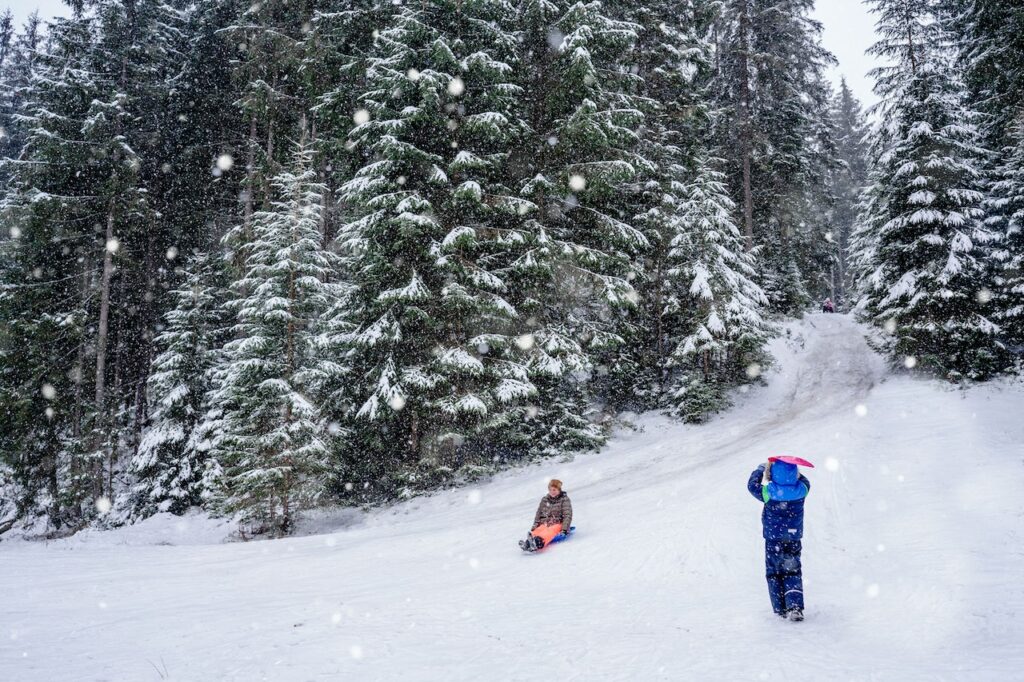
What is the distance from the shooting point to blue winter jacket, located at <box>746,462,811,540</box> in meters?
6.30

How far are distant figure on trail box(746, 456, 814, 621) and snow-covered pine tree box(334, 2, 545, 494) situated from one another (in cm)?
920

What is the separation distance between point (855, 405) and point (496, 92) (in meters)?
14.0

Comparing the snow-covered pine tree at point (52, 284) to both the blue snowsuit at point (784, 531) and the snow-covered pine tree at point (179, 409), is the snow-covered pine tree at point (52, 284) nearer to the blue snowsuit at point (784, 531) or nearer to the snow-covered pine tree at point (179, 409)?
the snow-covered pine tree at point (179, 409)

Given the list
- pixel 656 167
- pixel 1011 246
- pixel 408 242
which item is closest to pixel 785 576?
pixel 408 242

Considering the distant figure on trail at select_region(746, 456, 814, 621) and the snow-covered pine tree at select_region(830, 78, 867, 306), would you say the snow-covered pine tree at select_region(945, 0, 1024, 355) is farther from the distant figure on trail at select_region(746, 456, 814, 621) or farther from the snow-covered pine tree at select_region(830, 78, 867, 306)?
the snow-covered pine tree at select_region(830, 78, 867, 306)

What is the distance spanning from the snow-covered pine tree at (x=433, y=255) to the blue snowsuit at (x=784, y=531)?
30.2 ft

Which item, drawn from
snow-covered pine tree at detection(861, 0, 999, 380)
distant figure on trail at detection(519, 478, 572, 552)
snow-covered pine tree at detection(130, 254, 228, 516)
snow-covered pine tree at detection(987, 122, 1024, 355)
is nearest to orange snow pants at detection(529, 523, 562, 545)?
distant figure on trail at detection(519, 478, 572, 552)

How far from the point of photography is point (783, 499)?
6.38 meters

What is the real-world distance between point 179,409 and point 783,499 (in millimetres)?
18424

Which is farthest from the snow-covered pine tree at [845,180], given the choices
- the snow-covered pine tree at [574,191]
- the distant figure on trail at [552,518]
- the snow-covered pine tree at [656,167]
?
the distant figure on trail at [552,518]

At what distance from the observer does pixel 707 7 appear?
2239cm

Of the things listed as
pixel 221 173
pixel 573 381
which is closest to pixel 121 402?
pixel 221 173

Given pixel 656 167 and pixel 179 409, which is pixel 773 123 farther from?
pixel 179 409

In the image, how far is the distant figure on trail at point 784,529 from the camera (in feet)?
20.5
